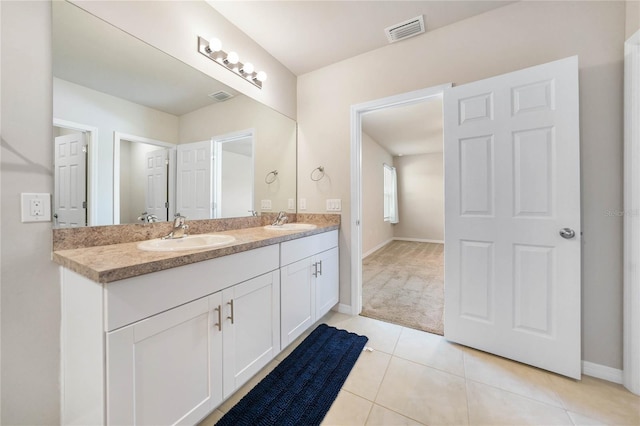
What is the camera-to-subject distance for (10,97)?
95 centimetres

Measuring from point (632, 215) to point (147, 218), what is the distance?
9.08 ft

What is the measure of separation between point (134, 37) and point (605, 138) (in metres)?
2.76

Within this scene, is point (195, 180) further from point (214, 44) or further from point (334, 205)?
point (334, 205)

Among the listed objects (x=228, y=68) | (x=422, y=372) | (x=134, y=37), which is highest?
(x=228, y=68)

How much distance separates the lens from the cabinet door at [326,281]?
1.99 metres

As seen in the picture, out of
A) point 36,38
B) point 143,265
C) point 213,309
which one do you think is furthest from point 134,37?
point 213,309

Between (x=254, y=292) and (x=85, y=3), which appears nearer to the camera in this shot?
(x=85, y=3)

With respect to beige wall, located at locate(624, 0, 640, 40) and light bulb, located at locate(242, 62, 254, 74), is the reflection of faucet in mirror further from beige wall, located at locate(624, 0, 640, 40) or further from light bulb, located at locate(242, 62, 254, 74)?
beige wall, located at locate(624, 0, 640, 40)

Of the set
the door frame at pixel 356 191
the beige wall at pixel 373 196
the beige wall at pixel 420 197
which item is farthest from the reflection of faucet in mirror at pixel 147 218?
the beige wall at pixel 420 197

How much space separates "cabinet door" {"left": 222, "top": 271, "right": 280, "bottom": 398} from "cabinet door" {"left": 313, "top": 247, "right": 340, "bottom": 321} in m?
0.50

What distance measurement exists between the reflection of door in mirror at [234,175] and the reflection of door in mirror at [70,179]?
777 mm

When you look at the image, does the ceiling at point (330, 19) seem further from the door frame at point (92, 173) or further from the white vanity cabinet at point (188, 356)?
the white vanity cabinet at point (188, 356)

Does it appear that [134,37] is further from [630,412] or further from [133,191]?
[630,412]

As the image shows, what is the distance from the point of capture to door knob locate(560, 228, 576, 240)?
1.43 metres
